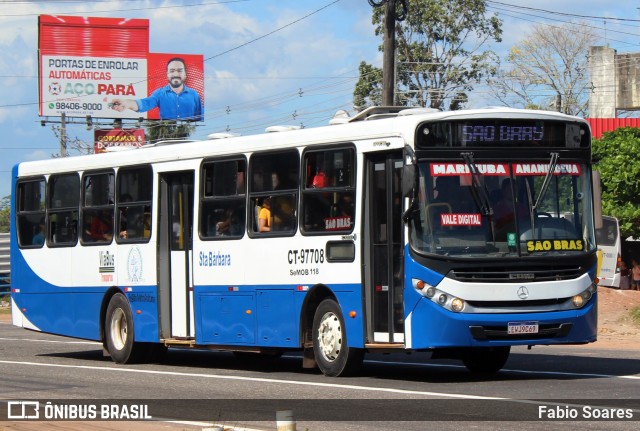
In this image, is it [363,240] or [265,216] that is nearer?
[363,240]

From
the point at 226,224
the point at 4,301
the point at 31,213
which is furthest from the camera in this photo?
the point at 4,301

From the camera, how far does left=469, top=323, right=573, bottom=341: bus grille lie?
48.2 feet

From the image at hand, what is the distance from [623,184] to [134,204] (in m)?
23.9

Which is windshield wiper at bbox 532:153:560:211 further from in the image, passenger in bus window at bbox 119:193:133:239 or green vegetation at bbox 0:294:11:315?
green vegetation at bbox 0:294:11:315

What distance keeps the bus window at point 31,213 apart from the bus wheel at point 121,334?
8.47 ft

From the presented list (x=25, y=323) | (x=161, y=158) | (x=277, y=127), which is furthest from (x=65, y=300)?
(x=277, y=127)

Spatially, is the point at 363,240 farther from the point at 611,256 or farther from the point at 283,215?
the point at 611,256

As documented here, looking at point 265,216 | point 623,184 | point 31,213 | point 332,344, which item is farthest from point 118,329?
point 623,184

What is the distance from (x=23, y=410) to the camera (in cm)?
1342

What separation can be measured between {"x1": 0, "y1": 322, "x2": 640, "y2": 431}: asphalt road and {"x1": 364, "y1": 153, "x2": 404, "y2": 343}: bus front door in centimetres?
70

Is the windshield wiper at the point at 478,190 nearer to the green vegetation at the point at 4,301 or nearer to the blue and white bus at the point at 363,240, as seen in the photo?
the blue and white bus at the point at 363,240

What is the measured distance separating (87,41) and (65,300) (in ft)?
161

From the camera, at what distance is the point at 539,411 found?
471 inches

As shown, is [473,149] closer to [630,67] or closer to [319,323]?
[319,323]
